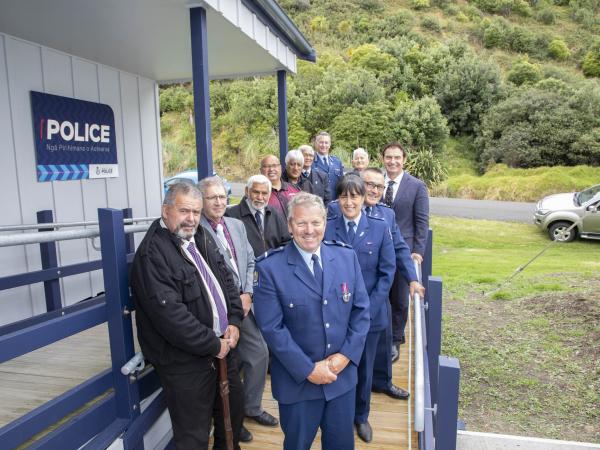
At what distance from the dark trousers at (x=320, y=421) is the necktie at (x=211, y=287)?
499 mm

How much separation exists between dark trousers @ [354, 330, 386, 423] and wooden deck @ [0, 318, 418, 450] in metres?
0.17

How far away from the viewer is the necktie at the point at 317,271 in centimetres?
217

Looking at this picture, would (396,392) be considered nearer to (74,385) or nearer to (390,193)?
(390,193)

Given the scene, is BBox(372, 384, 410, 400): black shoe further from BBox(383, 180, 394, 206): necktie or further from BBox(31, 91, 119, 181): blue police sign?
BBox(31, 91, 119, 181): blue police sign

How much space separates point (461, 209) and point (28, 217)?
1507 cm

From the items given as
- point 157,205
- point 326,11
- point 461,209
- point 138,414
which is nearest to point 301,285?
point 138,414

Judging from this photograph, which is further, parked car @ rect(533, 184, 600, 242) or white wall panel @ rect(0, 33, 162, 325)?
parked car @ rect(533, 184, 600, 242)

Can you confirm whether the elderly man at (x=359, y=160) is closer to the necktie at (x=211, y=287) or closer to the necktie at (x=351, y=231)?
the necktie at (x=351, y=231)

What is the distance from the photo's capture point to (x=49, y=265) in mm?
4188

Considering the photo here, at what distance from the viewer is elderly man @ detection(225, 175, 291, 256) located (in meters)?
3.12

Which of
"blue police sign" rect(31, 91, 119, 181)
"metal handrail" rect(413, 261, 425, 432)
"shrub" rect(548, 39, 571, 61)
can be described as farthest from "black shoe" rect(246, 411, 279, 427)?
"shrub" rect(548, 39, 571, 61)

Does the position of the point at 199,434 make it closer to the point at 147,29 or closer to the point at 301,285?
the point at 301,285

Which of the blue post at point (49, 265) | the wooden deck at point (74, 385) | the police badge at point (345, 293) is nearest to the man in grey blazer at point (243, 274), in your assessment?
the wooden deck at point (74, 385)

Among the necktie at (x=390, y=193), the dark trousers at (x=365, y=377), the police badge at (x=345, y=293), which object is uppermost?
the necktie at (x=390, y=193)
